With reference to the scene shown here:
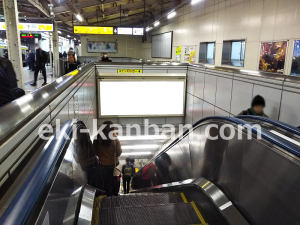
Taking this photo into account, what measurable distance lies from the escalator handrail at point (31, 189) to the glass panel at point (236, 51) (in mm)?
7770

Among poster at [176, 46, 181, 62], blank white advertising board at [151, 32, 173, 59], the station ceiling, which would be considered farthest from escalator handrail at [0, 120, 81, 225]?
blank white advertising board at [151, 32, 173, 59]

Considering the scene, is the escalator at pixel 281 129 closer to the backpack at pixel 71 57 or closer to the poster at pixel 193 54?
the backpack at pixel 71 57

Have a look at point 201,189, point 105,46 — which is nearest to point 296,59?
point 201,189

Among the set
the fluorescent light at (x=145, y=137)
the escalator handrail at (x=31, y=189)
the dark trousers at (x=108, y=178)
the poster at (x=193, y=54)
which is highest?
the poster at (x=193, y=54)

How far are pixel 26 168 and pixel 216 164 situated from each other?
2002mm

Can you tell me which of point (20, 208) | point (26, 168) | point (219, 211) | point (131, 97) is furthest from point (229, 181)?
point (131, 97)

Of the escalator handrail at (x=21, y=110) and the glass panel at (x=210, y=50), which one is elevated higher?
the glass panel at (x=210, y=50)

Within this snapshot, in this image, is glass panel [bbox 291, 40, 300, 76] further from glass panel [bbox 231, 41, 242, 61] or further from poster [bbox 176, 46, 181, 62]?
poster [bbox 176, 46, 181, 62]

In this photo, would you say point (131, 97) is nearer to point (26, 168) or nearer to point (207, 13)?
point (207, 13)

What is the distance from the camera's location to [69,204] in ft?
5.53

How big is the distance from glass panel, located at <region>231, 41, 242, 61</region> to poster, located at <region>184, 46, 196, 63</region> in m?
2.96

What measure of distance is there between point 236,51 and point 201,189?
6.74 meters

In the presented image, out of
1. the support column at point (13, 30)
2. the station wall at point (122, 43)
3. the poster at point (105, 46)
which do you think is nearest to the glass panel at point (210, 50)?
the support column at point (13, 30)

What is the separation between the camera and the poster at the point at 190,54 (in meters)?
11.5
